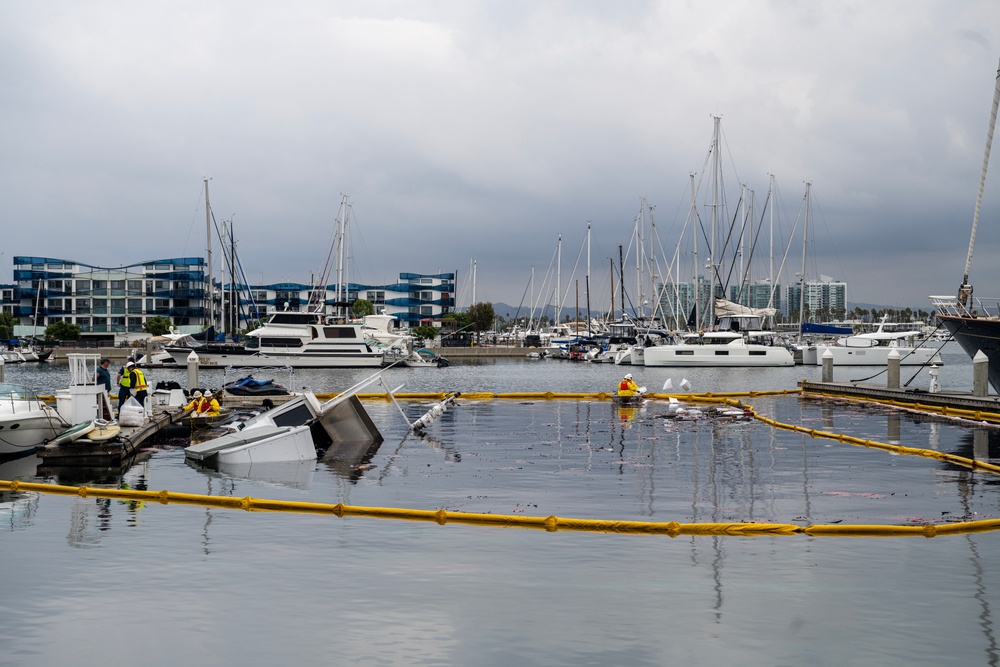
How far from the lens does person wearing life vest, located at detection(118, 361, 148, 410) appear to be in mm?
23078

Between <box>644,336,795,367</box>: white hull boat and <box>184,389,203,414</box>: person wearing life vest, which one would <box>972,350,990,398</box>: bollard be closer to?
<box>184,389,203,414</box>: person wearing life vest

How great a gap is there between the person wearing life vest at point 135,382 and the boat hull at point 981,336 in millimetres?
29015

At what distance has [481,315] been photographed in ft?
477

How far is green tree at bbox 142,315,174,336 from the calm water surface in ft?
330

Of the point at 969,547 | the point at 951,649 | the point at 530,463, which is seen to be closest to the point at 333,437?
the point at 530,463

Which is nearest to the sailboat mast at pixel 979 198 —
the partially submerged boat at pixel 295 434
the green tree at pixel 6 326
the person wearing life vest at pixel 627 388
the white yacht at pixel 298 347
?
the person wearing life vest at pixel 627 388

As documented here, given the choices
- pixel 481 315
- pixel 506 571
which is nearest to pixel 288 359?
pixel 506 571

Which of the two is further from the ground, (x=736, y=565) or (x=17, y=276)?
(x=17, y=276)

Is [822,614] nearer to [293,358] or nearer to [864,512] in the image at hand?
[864,512]

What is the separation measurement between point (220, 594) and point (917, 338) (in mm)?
97047

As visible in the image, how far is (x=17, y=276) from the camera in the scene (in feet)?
413

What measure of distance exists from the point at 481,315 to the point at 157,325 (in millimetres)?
52151

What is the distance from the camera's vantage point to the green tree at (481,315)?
143875 millimetres

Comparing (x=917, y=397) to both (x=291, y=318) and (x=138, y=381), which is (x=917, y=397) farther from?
(x=291, y=318)
